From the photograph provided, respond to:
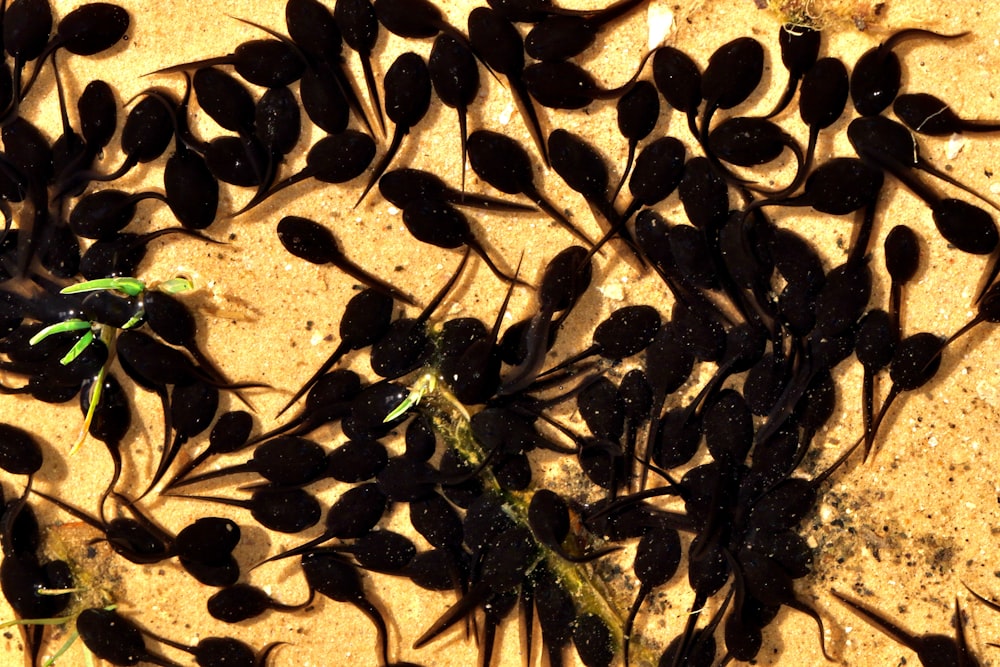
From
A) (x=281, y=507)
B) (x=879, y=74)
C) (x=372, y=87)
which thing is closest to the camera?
(x=879, y=74)

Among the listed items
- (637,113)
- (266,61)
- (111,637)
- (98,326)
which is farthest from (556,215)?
(111,637)

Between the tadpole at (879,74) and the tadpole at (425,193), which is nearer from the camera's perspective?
the tadpole at (879,74)

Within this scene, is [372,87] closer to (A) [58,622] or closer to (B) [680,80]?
(B) [680,80]

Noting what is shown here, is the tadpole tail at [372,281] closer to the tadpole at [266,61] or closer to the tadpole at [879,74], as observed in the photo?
the tadpole at [266,61]

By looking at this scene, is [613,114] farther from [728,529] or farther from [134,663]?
[134,663]

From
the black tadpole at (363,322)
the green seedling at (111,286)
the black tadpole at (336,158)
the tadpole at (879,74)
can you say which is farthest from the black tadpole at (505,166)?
the green seedling at (111,286)

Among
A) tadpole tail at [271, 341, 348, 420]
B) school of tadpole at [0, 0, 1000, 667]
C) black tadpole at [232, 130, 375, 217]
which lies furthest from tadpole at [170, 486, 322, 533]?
black tadpole at [232, 130, 375, 217]

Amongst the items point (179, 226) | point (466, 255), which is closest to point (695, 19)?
point (466, 255)

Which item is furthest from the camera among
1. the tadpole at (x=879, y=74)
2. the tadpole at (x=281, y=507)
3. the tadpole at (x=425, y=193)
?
the tadpole at (x=281, y=507)
